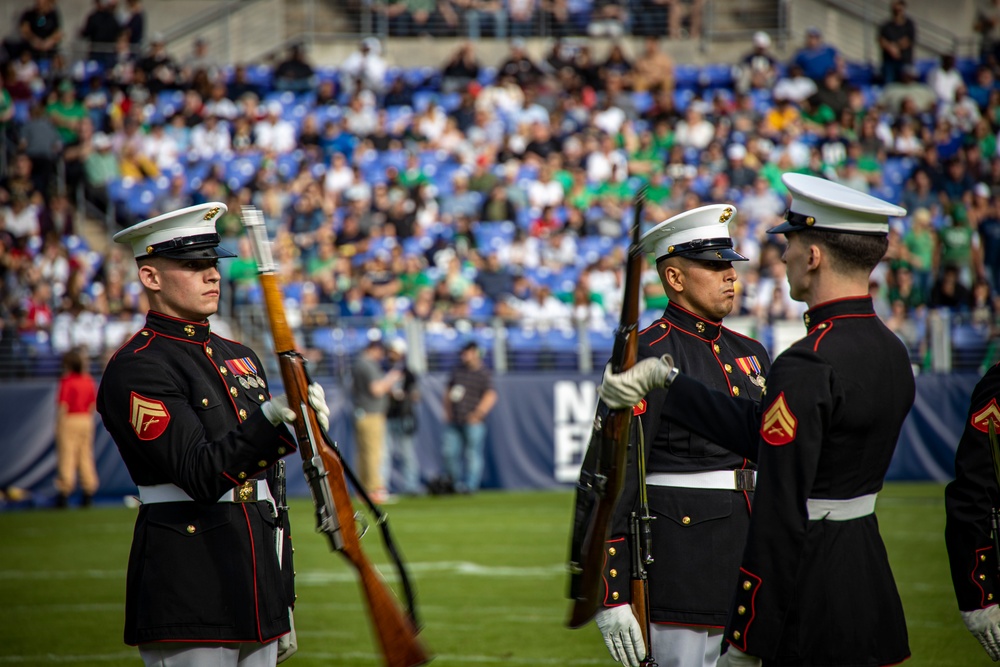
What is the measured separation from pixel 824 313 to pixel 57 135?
66.6 ft

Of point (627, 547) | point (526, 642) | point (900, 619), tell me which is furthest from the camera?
point (526, 642)

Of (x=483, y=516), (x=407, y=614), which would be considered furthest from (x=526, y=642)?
(x=483, y=516)

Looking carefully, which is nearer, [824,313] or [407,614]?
[824,313]

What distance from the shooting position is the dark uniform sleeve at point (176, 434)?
154 inches

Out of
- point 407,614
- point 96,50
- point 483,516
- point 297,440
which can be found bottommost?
point 483,516

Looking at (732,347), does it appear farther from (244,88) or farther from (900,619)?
(244,88)

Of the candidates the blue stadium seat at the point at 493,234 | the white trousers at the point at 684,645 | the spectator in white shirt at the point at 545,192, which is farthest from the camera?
the spectator in white shirt at the point at 545,192

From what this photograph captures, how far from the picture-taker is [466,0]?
94.4 feet

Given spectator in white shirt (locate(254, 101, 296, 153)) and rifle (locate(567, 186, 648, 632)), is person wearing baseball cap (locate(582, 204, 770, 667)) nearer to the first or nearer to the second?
rifle (locate(567, 186, 648, 632))

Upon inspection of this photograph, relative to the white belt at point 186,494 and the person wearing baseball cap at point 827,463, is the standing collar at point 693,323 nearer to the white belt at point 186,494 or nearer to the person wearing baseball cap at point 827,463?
the person wearing baseball cap at point 827,463

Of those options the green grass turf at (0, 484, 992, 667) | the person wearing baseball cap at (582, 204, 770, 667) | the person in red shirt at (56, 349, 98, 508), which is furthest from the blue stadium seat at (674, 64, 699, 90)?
the person wearing baseball cap at (582, 204, 770, 667)

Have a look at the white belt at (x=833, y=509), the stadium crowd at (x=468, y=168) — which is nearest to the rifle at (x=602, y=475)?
the white belt at (x=833, y=509)

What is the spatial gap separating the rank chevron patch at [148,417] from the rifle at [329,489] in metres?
0.44

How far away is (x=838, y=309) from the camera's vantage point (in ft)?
11.8
